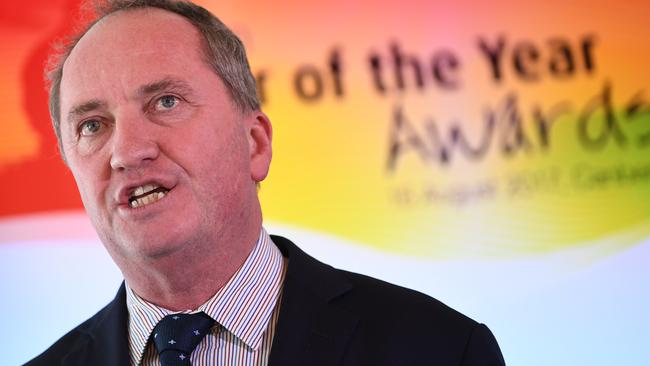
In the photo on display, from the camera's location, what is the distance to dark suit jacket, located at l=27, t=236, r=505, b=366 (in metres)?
1.81

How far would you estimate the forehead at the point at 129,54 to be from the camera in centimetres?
183

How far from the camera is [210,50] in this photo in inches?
76.6

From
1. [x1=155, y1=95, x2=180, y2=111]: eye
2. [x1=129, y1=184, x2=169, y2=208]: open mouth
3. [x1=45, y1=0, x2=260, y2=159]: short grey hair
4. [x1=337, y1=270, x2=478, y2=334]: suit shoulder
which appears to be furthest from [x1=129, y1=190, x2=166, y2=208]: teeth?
[x1=337, y1=270, x2=478, y2=334]: suit shoulder

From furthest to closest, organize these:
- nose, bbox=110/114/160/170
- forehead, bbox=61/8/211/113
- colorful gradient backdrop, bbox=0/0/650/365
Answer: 1. colorful gradient backdrop, bbox=0/0/650/365
2. forehead, bbox=61/8/211/113
3. nose, bbox=110/114/160/170

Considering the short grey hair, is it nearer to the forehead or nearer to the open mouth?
the forehead

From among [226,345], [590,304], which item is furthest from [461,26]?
[226,345]

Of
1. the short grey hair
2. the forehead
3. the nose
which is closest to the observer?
the nose

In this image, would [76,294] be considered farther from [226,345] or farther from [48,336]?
[226,345]

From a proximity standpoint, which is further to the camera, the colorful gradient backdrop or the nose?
the colorful gradient backdrop

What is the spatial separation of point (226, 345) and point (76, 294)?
1.39 meters

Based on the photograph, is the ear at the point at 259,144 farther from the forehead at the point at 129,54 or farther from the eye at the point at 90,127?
the eye at the point at 90,127

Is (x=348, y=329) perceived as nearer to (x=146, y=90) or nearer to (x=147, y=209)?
(x=147, y=209)

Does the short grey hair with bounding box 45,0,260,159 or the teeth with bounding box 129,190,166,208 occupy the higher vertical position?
the short grey hair with bounding box 45,0,260,159

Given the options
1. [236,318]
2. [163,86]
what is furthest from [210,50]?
[236,318]
